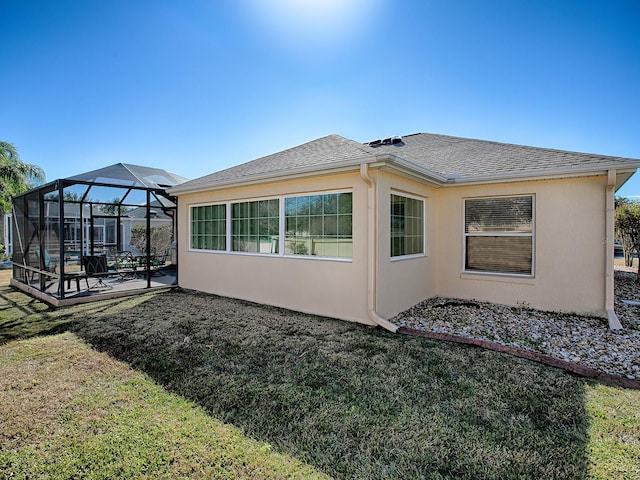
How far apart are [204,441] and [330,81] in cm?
1145

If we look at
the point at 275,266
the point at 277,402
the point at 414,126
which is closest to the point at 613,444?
the point at 277,402

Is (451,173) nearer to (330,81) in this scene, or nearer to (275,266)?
(275,266)

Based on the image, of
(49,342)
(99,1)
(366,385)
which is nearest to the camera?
(366,385)

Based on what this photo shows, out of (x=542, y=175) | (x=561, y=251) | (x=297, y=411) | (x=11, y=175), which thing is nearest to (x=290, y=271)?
(x=297, y=411)

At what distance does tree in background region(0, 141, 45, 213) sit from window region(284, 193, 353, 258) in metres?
20.2

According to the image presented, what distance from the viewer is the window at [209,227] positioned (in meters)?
8.88

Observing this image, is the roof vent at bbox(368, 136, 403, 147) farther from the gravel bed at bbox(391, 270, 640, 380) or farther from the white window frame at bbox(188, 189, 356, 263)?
the gravel bed at bbox(391, 270, 640, 380)

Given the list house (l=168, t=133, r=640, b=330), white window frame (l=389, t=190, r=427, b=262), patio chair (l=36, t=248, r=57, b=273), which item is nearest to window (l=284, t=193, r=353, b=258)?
house (l=168, t=133, r=640, b=330)

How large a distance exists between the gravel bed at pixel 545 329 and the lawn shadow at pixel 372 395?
907mm

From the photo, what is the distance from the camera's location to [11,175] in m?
18.8

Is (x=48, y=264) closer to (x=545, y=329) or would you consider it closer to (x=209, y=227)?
(x=209, y=227)

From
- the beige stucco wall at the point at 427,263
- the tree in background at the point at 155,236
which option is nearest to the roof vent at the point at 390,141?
the beige stucco wall at the point at 427,263

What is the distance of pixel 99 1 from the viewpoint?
8344 millimetres

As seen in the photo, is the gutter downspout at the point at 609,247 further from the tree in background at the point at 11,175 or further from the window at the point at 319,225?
the tree in background at the point at 11,175
